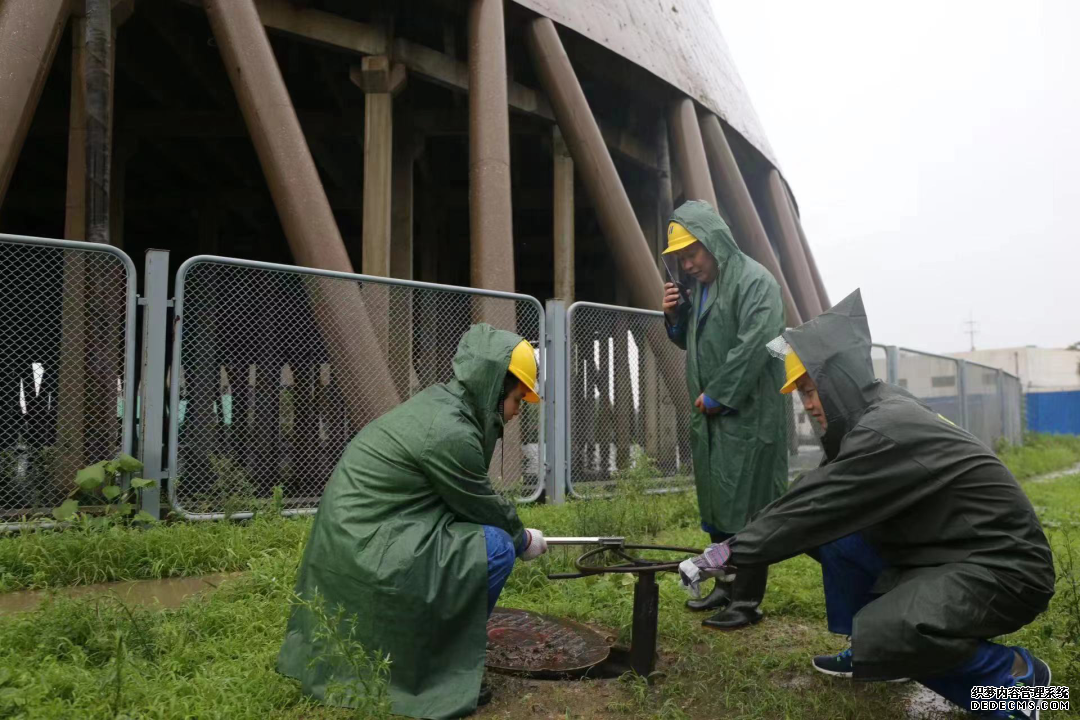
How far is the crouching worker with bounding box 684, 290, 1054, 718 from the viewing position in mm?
2330

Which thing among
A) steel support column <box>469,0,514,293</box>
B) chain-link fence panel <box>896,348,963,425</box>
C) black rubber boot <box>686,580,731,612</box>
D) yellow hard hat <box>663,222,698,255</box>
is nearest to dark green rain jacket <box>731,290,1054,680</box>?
black rubber boot <box>686,580,731,612</box>

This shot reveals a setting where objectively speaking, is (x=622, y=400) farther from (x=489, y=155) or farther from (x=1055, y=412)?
(x=1055, y=412)

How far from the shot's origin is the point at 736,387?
3.77m

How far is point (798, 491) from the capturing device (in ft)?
8.48

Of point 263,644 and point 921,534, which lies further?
point 263,644

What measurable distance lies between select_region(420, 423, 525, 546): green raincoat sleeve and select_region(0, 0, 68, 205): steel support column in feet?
13.7

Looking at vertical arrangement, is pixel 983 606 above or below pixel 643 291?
below

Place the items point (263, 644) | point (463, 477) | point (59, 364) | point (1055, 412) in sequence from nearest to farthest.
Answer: point (463, 477)
point (263, 644)
point (59, 364)
point (1055, 412)

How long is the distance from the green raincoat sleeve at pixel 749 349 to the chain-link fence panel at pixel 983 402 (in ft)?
32.9

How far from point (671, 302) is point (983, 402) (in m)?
11.7

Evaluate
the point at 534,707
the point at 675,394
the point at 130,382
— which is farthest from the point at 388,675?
the point at 675,394

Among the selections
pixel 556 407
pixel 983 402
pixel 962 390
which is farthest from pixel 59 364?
pixel 983 402

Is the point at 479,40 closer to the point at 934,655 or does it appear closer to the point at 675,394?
the point at 675,394

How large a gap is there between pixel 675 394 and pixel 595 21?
16.0ft
